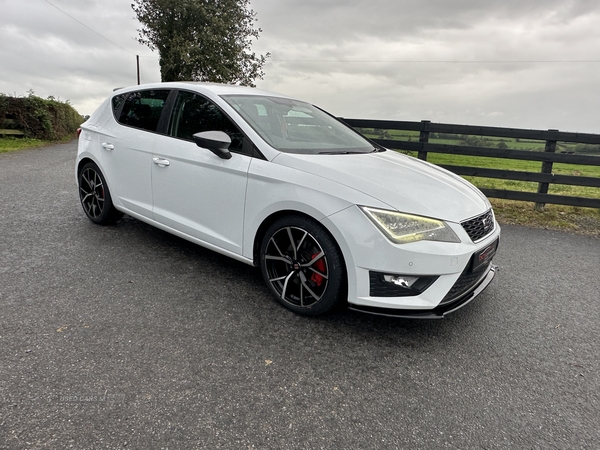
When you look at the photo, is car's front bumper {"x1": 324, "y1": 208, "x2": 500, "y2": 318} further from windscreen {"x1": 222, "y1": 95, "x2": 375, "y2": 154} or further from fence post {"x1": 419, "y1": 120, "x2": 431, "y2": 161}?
fence post {"x1": 419, "y1": 120, "x2": 431, "y2": 161}

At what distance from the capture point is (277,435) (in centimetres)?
180

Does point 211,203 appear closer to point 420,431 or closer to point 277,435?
point 277,435

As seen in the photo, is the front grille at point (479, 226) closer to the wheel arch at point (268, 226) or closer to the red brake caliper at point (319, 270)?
the wheel arch at point (268, 226)

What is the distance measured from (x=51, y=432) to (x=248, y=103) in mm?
2613

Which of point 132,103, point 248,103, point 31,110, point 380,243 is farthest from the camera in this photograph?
point 31,110

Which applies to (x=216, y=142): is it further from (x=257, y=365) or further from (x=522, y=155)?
(x=522, y=155)

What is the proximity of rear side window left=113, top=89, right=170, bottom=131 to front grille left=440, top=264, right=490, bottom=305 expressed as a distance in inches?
114

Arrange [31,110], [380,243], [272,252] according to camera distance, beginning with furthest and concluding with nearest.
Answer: [31,110] → [272,252] → [380,243]

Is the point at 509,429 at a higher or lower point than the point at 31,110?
lower

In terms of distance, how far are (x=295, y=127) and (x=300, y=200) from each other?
1.06 m

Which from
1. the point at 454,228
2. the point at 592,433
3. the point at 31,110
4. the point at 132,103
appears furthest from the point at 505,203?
the point at 31,110

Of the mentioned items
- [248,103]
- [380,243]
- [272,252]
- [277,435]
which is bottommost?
[277,435]

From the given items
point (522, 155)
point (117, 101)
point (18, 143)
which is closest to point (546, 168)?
point (522, 155)

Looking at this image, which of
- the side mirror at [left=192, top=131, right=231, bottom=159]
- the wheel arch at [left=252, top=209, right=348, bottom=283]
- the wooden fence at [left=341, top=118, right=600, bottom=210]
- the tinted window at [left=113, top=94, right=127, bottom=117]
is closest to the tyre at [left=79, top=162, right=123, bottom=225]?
the tinted window at [left=113, top=94, right=127, bottom=117]
